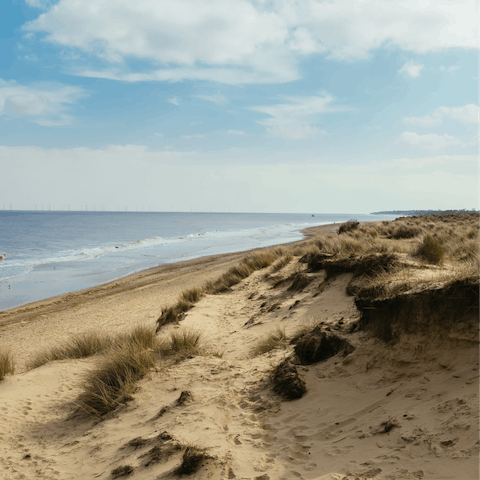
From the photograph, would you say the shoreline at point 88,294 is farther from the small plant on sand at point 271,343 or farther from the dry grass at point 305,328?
the dry grass at point 305,328

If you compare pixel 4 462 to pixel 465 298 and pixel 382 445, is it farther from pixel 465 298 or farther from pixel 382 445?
pixel 465 298

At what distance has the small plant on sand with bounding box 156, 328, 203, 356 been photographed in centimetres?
674

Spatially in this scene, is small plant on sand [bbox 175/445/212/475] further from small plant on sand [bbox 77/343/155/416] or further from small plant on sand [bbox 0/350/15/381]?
small plant on sand [bbox 0/350/15/381]

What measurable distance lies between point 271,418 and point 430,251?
6.63 m

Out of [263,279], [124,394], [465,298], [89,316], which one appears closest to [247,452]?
[124,394]

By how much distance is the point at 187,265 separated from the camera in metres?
25.4

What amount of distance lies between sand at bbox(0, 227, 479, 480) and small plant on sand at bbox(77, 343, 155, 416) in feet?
0.58

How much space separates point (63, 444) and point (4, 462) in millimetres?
626

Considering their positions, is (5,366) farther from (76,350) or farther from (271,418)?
(271,418)

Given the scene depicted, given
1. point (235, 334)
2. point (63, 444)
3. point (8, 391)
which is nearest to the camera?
point (63, 444)

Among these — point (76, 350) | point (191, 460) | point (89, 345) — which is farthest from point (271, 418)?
point (76, 350)

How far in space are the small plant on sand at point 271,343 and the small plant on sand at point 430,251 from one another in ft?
13.7

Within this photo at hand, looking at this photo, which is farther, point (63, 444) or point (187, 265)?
point (187, 265)

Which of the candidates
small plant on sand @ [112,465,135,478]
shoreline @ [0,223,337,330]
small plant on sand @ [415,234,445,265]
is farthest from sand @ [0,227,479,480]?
shoreline @ [0,223,337,330]
